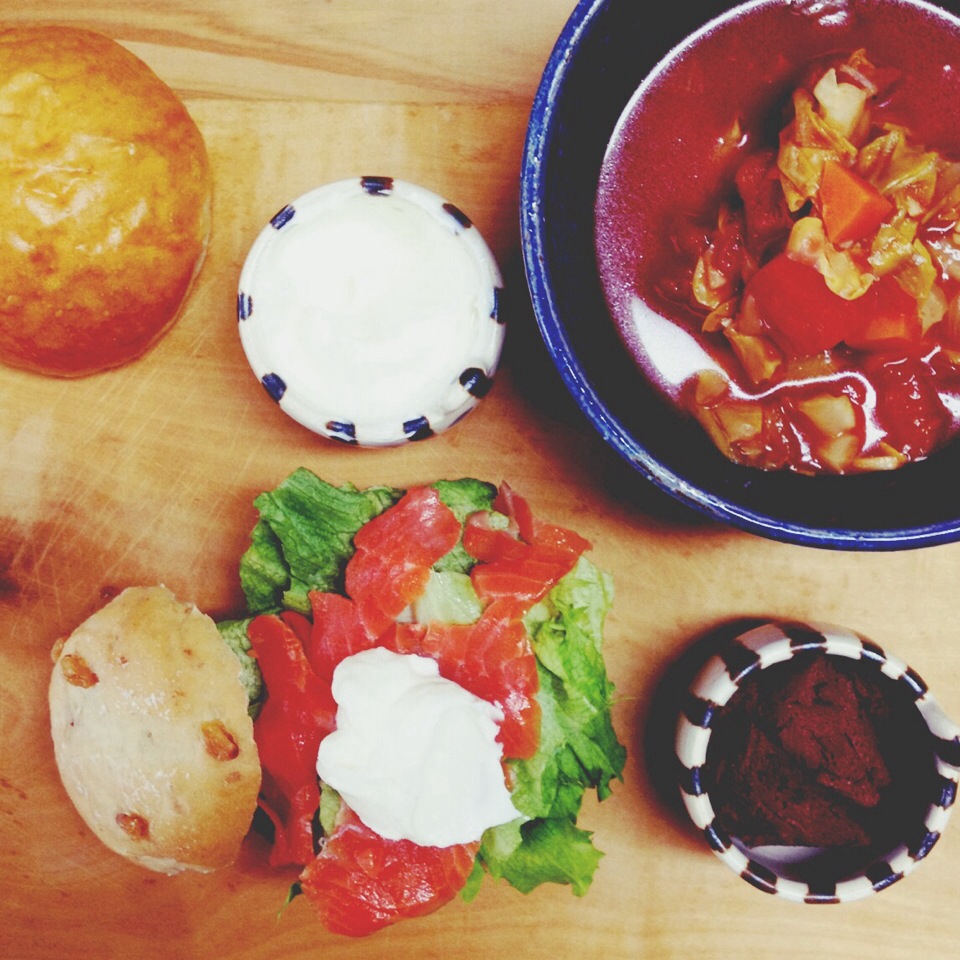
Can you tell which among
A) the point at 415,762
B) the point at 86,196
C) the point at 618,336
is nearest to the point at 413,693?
the point at 415,762

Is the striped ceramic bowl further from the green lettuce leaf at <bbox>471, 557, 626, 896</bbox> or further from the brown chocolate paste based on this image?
the green lettuce leaf at <bbox>471, 557, 626, 896</bbox>

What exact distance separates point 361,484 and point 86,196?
66 centimetres

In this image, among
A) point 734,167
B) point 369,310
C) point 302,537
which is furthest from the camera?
point 302,537

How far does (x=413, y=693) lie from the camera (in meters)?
1.53

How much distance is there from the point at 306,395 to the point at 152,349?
38cm

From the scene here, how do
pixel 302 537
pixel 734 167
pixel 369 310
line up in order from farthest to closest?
1. pixel 302 537
2. pixel 369 310
3. pixel 734 167

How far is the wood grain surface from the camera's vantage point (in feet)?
5.50

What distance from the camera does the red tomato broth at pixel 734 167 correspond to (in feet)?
4.55

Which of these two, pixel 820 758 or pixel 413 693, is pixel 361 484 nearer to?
pixel 413 693

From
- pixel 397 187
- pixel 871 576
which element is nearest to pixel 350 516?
pixel 397 187

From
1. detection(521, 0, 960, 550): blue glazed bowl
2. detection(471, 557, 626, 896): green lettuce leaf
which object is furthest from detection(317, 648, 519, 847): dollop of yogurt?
detection(521, 0, 960, 550): blue glazed bowl

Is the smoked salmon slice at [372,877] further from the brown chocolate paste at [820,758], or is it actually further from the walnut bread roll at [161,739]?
the brown chocolate paste at [820,758]

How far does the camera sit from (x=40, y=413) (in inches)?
68.4

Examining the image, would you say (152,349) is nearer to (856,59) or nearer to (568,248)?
(568,248)
